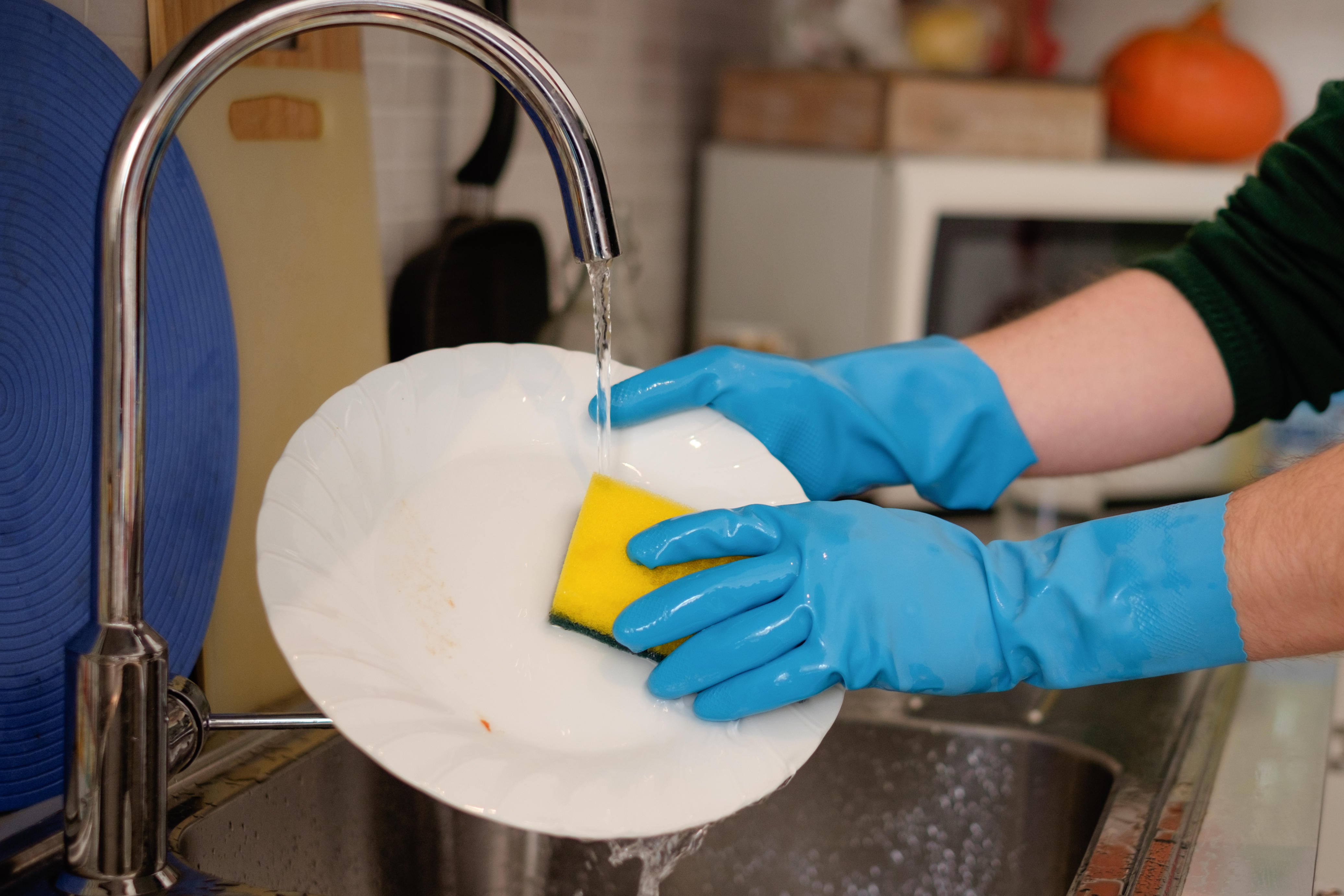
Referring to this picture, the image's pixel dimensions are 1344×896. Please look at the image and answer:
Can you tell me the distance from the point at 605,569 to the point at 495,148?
0.57 meters

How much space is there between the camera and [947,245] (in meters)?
1.49

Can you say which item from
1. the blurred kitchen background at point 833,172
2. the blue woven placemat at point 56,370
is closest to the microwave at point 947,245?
the blurred kitchen background at point 833,172

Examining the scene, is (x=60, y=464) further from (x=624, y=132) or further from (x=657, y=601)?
(x=624, y=132)

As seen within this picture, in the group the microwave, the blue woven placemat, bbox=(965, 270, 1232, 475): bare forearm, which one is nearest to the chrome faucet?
the blue woven placemat

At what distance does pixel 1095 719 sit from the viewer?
94 cm

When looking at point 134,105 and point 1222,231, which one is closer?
point 134,105

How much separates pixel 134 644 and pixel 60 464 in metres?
0.21

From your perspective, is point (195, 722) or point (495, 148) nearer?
point (195, 722)

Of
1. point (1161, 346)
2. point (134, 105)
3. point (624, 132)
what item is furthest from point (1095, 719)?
point (624, 132)

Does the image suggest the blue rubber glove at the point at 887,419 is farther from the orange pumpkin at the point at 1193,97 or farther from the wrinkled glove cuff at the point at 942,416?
the orange pumpkin at the point at 1193,97

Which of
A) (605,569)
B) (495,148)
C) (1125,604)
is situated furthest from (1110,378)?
(495,148)

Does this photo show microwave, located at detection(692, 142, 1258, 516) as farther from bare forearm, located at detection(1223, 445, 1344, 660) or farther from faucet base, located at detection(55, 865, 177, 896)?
faucet base, located at detection(55, 865, 177, 896)

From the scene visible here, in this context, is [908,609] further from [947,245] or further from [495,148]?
[947,245]

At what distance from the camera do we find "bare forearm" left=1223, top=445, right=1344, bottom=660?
0.61 metres
